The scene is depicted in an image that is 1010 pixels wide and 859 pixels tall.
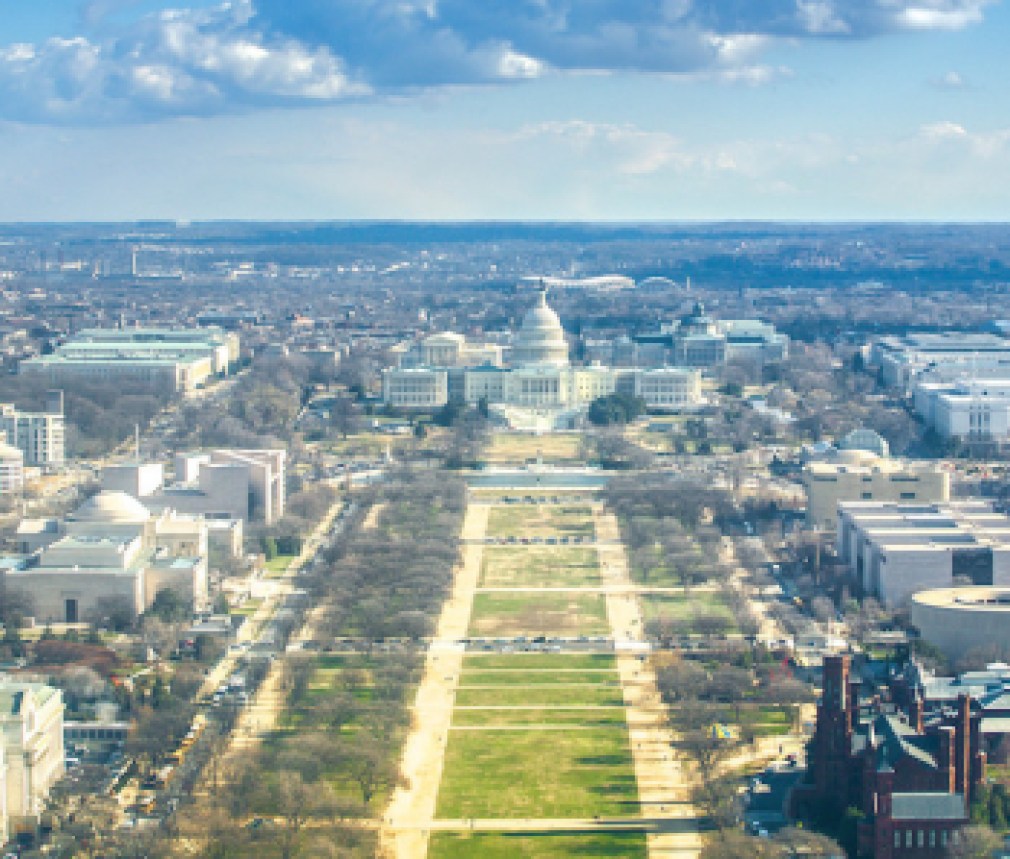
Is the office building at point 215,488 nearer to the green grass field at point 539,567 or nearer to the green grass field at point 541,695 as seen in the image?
the green grass field at point 539,567

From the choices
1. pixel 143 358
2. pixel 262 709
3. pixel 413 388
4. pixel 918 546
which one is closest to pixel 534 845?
pixel 262 709

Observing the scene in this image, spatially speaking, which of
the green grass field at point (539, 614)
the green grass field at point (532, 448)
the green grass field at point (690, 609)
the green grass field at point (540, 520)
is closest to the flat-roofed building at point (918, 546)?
the green grass field at point (690, 609)

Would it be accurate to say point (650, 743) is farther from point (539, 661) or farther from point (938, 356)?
point (938, 356)

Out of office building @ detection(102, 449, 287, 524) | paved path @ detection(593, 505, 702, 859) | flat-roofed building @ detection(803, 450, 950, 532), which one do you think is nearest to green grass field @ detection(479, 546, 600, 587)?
paved path @ detection(593, 505, 702, 859)

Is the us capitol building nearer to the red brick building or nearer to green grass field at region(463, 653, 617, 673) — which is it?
green grass field at region(463, 653, 617, 673)

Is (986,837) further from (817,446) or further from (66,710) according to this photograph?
(817,446)

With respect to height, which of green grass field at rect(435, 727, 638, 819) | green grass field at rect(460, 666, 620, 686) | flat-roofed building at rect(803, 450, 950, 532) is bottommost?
green grass field at rect(435, 727, 638, 819)
